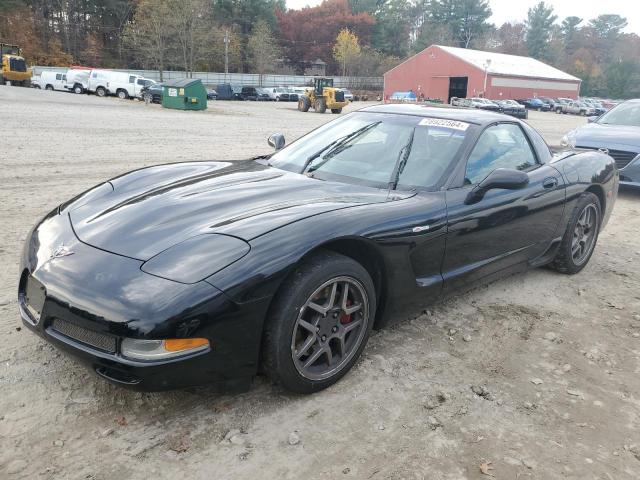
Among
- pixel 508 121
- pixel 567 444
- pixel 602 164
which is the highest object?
pixel 508 121

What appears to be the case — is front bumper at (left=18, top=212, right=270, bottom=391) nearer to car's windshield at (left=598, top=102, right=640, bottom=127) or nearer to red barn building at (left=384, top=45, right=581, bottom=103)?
car's windshield at (left=598, top=102, right=640, bottom=127)

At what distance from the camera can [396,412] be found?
2637 millimetres

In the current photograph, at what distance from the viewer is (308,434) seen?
7.99ft

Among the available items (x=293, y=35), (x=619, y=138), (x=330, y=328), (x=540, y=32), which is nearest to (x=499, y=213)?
(x=330, y=328)

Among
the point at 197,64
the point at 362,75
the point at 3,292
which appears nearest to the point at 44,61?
the point at 197,64

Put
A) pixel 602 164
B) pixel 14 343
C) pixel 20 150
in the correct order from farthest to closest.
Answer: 1. pixel 20 150
2. pixel 602 164
3. pixel 14 343

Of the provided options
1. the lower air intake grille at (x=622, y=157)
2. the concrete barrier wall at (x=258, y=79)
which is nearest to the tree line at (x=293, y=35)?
the concrete barrier wall at (x=258, y=79)

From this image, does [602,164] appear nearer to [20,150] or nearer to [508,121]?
[508,121]

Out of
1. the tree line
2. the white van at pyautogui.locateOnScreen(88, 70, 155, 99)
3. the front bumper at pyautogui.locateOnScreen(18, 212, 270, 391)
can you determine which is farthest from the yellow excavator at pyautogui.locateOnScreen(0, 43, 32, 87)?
the front bumper at pyautogui.locateOnScreen(18, 212, 270, 391)

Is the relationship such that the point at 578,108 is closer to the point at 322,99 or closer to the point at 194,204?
the point at 322,99

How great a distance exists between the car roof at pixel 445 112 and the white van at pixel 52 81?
38.9 meters

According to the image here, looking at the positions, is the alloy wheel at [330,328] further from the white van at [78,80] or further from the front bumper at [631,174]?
the white van at [78,80]

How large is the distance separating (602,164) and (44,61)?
66.1m

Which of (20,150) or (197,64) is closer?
(20,150)
